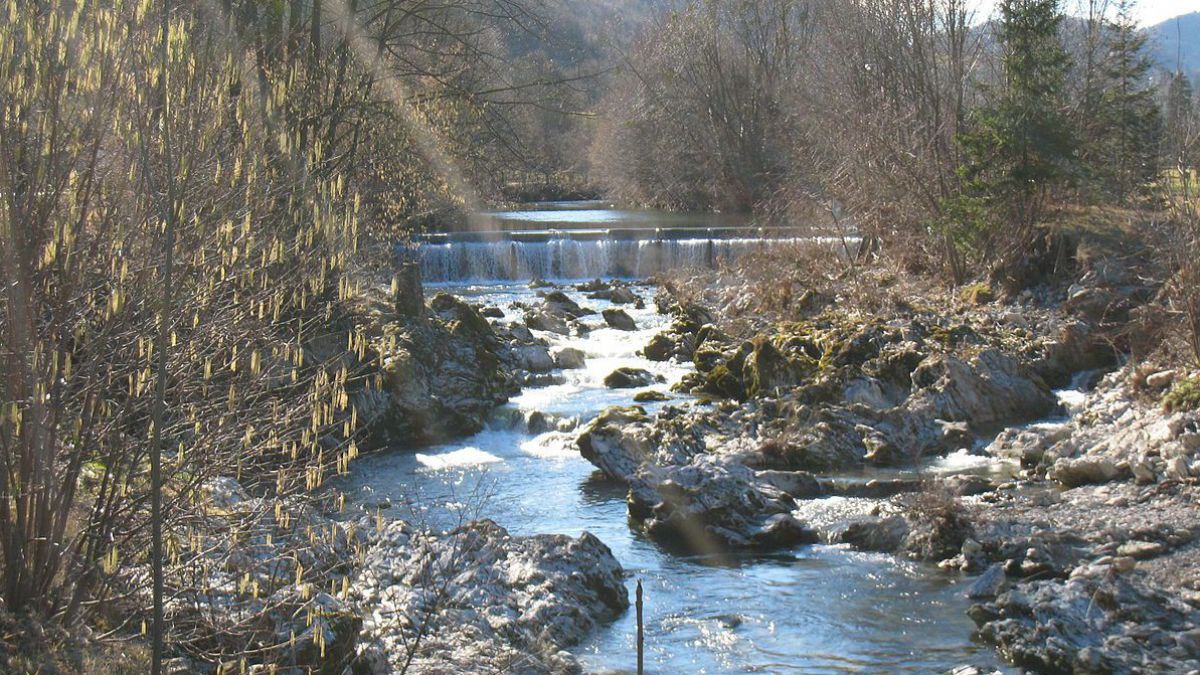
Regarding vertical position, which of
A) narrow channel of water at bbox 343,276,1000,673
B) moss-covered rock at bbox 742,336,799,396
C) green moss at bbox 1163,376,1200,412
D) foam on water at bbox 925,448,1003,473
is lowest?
narrow channel of water at bbox 343,276,1000,673

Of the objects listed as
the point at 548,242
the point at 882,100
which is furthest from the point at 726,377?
the point at 548,242

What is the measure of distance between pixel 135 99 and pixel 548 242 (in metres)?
25.5

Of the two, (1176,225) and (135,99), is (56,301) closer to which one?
(135,99)

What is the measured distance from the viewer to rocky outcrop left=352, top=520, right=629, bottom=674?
720 centimetres

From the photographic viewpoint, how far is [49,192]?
15.5 ft

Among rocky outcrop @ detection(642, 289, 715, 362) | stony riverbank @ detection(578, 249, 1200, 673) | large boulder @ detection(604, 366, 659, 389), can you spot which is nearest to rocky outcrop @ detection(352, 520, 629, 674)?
stony riverbank @ detection(578, 249, 1200, 673)

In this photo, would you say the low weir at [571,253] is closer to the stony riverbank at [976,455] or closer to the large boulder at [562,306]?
the large boulder at [562,306]

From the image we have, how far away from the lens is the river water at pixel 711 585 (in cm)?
805

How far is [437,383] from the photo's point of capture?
15570mm

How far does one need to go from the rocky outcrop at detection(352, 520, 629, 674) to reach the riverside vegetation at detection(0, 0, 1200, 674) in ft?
0.12

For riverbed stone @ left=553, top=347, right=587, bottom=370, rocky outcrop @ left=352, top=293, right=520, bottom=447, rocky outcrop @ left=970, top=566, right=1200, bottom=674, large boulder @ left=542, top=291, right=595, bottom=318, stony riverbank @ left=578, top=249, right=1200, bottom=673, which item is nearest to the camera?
rocky outcrop @ left=970, top=566, right=1200, bottom=674

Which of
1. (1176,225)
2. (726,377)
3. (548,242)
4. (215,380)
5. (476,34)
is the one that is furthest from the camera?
(548,242)

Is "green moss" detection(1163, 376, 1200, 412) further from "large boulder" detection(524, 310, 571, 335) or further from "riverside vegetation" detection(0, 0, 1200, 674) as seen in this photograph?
"large boulder" detection(524, 310, 571, 335)

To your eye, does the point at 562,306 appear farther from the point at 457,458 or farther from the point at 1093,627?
the point at 1093,627
